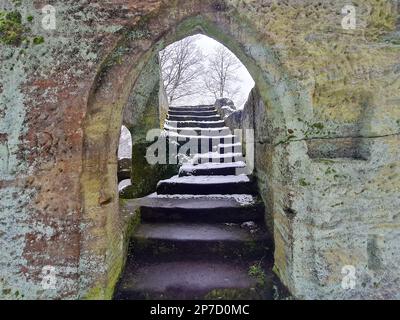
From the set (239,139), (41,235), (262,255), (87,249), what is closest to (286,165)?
(262,255)

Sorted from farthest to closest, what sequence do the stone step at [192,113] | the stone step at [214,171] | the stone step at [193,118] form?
1. the stone step at [192,113]
2. the stone step at [193,118]
3. the stone step at [214,171]

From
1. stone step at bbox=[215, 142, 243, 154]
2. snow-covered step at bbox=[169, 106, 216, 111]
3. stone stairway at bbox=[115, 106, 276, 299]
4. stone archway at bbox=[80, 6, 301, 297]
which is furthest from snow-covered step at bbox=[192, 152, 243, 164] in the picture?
snow-covered step at bbox=[169, 106, 216, 111]

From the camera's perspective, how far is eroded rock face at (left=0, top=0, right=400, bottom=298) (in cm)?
166

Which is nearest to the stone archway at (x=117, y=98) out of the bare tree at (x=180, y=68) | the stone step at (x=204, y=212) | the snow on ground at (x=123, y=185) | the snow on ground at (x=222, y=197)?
the stone step at (x=204, y=212)

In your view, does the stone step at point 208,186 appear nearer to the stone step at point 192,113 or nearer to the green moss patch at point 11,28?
the green moss patch at point 11,28

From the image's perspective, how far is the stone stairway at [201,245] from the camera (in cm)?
196

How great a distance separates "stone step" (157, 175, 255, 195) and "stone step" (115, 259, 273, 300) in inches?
46.6

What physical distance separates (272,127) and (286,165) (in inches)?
13.2

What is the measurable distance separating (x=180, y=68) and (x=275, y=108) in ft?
47.6

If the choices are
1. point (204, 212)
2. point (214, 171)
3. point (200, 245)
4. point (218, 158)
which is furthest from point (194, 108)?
point (200, 245)

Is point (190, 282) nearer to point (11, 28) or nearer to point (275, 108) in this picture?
point (275, 108)

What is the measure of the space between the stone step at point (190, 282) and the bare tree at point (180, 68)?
13.9 m
